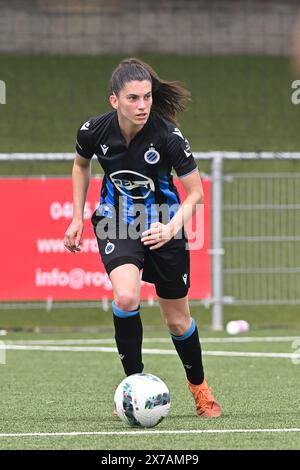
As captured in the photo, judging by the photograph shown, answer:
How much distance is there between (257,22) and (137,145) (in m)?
15.8

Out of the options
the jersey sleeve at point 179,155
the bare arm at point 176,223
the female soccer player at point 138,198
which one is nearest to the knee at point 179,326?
the female soccer player at point 138,198

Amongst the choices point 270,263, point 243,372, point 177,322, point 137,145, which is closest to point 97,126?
point 137,145

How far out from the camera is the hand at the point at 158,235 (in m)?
6.31

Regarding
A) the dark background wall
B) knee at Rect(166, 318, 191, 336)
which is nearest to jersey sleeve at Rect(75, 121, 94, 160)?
knee at Rect(166, 318, 191, 336)

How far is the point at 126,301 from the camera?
639 cm

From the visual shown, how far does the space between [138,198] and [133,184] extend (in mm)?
82

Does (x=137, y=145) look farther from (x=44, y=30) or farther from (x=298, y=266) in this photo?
(x=44, y=30)

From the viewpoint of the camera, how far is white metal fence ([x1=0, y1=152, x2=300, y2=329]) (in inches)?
478

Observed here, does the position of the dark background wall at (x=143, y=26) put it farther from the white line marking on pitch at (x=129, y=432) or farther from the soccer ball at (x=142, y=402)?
the white line marking on pitch at (x=129, y=432)

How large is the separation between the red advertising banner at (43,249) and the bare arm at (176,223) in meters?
5.12

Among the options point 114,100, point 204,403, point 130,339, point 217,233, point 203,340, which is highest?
point 114,100

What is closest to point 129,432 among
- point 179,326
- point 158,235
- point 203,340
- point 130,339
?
point 130,339

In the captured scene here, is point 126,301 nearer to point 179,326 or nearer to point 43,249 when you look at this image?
point 179,326
